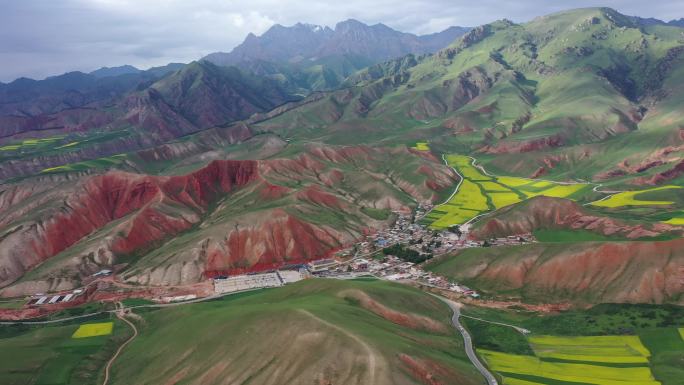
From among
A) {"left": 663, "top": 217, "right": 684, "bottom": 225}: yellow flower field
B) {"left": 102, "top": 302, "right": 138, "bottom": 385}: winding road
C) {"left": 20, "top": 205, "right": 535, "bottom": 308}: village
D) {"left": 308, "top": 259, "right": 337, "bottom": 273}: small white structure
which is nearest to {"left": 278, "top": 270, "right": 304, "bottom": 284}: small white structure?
{"left": 20, "top": 205, "right": 535, "bottom": 308}: village

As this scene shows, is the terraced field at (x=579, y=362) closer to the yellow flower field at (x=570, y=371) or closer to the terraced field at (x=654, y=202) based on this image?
the yellow flower field at (x=570, y=371)

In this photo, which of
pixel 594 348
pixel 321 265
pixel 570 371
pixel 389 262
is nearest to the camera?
pixel 570 371

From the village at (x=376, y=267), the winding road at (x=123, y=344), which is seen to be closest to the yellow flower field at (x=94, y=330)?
the winding road at (x=123, y=344)

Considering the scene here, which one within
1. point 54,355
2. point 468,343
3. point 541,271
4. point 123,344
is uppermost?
point 54,355

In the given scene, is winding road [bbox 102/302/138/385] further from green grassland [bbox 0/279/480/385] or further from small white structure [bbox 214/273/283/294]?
small white structure [bbox 214/273/283/294]

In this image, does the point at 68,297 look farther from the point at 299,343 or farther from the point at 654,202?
the point at 654,202

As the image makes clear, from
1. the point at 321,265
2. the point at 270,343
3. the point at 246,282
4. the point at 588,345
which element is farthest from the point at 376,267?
the point at 270,343
